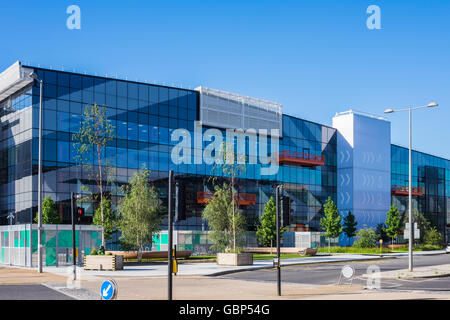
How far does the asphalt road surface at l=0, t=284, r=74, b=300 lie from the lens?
18.1m

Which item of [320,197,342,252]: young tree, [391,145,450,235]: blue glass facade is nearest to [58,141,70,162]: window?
[320,197,342,252]: young tree

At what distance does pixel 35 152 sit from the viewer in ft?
155

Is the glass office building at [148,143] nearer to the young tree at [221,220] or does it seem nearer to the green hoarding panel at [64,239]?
the young tree at [221,220]

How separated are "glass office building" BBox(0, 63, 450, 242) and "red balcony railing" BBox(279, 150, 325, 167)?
0.13m

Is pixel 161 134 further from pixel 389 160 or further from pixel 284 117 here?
pixel 389 160

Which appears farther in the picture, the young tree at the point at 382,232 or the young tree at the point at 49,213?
the young tree at the point at 382,232

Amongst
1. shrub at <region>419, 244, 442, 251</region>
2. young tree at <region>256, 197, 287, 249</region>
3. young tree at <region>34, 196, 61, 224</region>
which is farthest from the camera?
shrub at <region>419, 244, 442, 251</region>

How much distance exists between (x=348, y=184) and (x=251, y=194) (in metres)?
16.9

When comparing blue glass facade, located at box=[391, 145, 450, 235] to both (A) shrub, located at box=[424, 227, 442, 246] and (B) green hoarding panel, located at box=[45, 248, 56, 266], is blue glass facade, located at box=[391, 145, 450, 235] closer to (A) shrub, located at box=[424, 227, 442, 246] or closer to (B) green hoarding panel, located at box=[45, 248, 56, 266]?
(A) shrub, located at box=[424, 227, 442, 246]

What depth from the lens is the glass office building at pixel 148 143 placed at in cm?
4838

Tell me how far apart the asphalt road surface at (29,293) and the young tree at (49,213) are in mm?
23879

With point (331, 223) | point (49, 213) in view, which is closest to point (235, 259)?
point (49, 213)

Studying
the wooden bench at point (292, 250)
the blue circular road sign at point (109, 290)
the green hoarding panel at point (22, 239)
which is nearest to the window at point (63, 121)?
the green hoarding panel at point (22, 239)

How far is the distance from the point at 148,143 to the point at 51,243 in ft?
67.2
